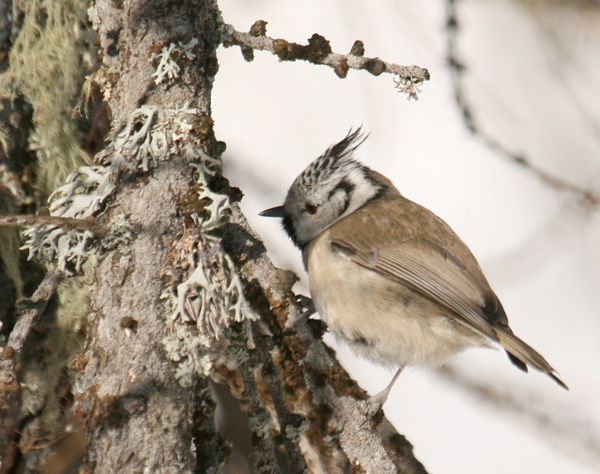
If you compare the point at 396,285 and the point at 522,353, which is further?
the point at 396,285

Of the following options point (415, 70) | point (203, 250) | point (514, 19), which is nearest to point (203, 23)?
point (415, 70)

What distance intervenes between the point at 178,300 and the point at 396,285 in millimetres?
1274

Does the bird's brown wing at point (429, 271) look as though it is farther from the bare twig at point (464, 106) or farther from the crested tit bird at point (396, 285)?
the bare twig at point (464, 106)

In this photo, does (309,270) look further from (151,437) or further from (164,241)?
(151,437)

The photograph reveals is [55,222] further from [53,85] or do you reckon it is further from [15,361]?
[53,85]

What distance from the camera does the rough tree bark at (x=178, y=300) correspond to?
147 centimetres

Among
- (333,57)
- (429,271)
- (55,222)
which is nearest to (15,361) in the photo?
(55,222)

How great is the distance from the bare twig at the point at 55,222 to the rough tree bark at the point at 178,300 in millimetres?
27

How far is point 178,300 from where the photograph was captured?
5.15 ft

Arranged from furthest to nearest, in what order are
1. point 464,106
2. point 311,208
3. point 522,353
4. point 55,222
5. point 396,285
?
point 311,208 < point 464,106 < point 396,285 < point 522,353 < point 55,222

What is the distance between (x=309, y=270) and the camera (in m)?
2.82

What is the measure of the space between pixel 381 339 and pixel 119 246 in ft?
4.11

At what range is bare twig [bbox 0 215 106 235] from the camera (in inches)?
57.4

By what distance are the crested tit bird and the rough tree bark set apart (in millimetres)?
574
